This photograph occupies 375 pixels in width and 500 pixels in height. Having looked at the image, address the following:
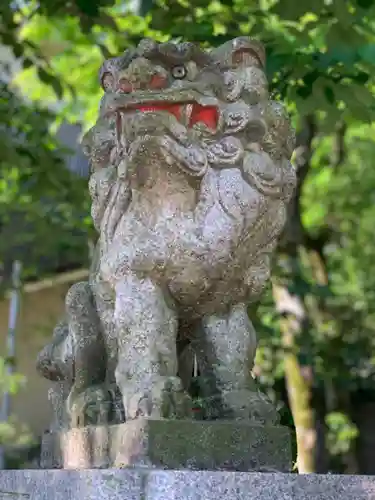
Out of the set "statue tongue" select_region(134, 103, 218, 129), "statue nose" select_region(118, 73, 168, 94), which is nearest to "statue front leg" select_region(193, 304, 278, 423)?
"statue tongue" select_region(134, 103, 218, 129)

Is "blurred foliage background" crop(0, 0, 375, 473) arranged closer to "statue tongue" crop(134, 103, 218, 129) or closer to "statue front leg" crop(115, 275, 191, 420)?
"statue tongue" crop(134, 103, 218, 129)

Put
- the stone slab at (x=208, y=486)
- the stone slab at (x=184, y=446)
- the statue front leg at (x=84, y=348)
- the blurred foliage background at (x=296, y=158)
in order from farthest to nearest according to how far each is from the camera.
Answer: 1. the blurred foliage background at (x=296, y=158)
2. the statue front leg at (x=84, y=348)
3. the stone slab at (x=184, y=446)
4. the stone slab at (x=208, y=486)

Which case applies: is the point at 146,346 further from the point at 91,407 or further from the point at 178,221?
the point at 178,221

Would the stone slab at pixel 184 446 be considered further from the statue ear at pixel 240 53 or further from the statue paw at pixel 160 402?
the statue ear at pixel 240 53

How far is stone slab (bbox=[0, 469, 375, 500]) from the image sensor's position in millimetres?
1725

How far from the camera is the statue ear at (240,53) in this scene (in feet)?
7.54

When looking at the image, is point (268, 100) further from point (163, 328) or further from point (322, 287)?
point (322, 287)

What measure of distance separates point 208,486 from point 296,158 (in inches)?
165

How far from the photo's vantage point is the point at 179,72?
7.48 ft

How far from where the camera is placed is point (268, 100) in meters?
2.33

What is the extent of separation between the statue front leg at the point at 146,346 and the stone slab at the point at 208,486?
25 centimetres

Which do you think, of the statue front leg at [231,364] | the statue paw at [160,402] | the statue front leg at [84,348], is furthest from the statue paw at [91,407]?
the statue front leg at [231,364]

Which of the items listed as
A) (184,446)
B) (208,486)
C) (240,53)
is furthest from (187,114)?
(208,486)

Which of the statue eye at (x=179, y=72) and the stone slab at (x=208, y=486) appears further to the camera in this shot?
the statue eye at (x=179, y=72)
